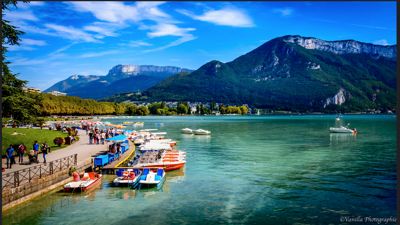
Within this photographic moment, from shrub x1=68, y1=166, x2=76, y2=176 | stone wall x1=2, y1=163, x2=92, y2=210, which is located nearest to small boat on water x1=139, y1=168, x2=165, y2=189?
shrub x1=68, y1=166, x2=76, y2=176

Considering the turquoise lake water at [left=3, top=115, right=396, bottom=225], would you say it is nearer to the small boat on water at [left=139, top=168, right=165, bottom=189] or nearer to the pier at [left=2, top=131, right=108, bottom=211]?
the pier at [left=2, top=131, right=108, bottom=211]

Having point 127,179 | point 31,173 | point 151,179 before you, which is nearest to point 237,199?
point 151,179

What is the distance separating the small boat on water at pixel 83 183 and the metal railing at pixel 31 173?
5.90ft

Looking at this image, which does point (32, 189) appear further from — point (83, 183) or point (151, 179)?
point (151, 179)

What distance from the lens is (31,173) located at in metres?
26.4

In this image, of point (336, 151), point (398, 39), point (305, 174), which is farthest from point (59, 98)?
point (398, 39)

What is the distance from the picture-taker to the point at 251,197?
1021 inches

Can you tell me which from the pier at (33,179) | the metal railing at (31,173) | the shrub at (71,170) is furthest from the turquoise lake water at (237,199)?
the shrub at (71,170)

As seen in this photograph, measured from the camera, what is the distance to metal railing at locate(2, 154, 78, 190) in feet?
73.8

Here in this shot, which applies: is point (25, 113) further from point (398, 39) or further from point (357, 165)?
point (357, 165)

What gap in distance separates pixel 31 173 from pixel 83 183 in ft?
12.5

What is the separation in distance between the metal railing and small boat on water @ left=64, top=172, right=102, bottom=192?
180 centimetres

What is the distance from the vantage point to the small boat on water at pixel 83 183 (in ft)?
87.8

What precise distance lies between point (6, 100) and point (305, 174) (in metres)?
27.7
